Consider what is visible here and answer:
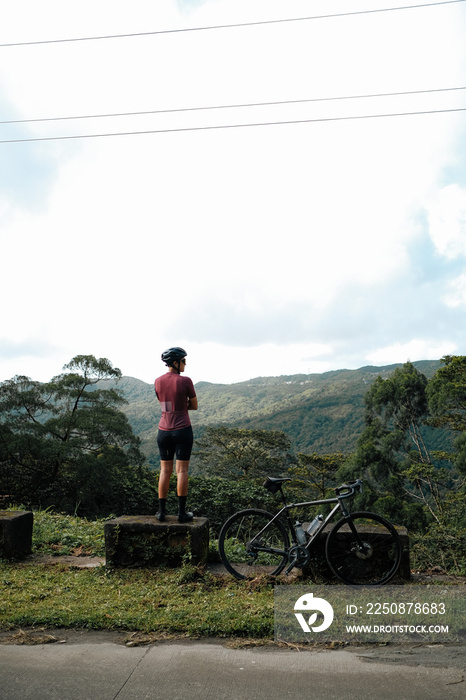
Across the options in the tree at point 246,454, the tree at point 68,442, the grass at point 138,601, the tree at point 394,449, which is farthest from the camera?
the tree at point 246,454

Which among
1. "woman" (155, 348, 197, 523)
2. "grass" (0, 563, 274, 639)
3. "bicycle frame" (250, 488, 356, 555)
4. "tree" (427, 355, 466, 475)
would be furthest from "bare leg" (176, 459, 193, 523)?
"tree" (427, 355, 466, 475)

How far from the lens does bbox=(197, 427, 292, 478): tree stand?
130 feet

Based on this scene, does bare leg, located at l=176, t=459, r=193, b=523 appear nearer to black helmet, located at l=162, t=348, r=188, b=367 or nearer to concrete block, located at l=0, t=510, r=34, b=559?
black helmet, located at l=162, t=348, r=188, b=367

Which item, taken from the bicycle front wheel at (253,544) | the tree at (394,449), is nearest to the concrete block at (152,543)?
the bicycle front wheel at (253,544)

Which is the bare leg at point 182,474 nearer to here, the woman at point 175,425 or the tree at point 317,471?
the woman at point 175,425

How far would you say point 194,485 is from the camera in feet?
73.5

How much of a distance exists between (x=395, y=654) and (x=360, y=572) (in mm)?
1235

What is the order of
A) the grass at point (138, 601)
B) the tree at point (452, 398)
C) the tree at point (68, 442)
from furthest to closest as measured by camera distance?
1. the tree at point (452, 398)
2. the tree at point (68, 442)
3. the grass at point (138, 601)

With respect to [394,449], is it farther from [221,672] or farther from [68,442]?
[221,672]

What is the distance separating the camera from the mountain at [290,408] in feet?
254

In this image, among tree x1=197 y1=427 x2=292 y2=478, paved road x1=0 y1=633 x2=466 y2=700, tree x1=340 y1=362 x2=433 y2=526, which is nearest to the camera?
paved road x1=0 y1=633 x2=466 y2=700

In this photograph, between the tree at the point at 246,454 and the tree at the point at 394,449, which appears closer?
the tree at the point at 394,449

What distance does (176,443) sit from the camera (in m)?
4.79

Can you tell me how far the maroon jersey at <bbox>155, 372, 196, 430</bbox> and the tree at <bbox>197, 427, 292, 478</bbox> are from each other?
35126mm
